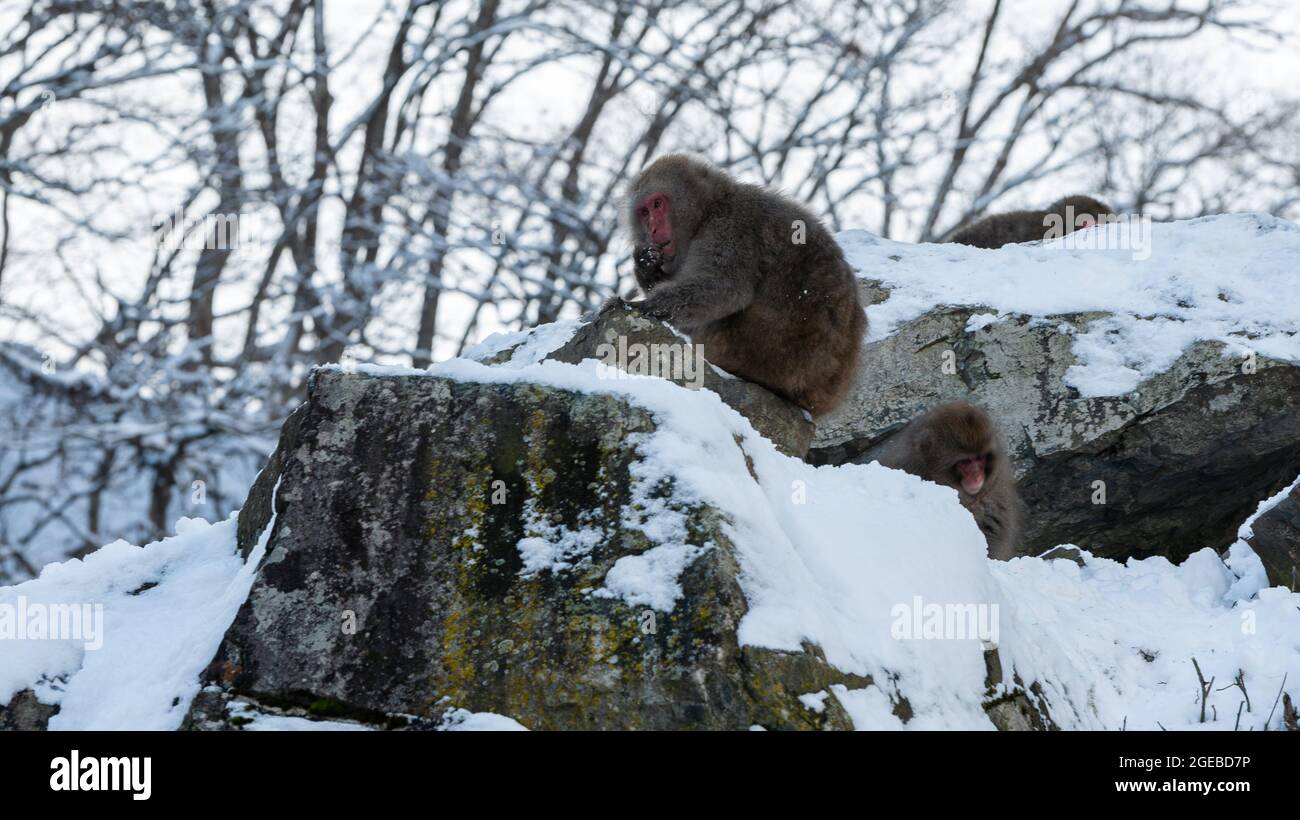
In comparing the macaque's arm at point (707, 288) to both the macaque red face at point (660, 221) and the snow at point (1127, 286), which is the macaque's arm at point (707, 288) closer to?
the macaque red face at point (660, 221)

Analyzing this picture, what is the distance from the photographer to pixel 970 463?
6016 millimetres

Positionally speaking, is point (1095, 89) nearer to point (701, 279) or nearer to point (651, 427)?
point (701, 279)

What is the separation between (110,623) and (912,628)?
81.5 inches

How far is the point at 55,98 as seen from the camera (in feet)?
38.0

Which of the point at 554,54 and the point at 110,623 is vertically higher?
the point at 554,54

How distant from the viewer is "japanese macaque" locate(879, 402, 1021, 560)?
19.7 ft

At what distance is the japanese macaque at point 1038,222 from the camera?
32.0ft

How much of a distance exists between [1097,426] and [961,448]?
810 millimetres

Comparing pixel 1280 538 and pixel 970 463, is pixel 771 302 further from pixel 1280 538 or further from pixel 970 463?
pixel 1280 538

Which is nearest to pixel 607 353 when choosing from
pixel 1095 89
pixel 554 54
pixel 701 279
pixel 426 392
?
pixel 701 279

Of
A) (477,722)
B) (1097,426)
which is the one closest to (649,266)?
(1097,426)

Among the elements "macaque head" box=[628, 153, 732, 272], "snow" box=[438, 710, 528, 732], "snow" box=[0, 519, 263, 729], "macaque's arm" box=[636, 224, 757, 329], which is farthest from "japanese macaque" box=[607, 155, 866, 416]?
"snow" box=[438, 710, 528, 732]

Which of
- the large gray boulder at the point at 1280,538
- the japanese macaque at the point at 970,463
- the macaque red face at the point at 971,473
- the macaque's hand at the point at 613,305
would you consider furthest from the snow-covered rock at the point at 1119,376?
the macaque's hand at the point at 613,305
